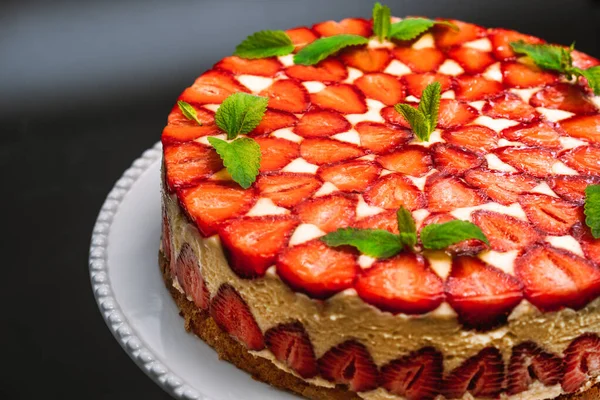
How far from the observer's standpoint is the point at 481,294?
184cm

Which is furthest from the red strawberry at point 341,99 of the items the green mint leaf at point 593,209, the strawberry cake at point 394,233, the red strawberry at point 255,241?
the green mint leaf at point 593,209

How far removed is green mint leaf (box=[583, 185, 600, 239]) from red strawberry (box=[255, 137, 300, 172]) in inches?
25.8

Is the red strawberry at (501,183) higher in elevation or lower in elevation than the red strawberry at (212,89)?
lower

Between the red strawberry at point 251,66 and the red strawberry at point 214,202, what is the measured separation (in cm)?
55

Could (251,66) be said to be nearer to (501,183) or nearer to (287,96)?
(287,96)

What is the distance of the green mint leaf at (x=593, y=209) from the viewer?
1.99 meters

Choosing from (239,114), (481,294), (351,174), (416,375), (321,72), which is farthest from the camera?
(321,72)

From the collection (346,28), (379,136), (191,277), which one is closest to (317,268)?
(191,277)

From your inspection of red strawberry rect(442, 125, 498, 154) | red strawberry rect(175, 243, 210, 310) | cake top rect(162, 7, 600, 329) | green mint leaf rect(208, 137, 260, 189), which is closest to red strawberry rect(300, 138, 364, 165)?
cake top rect(162, 7, 600, 329)

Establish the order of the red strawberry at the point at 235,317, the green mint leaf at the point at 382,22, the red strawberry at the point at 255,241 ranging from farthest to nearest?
the green mint leaf at the point at 382,22
the red strawberry at the point at 235,317
the red strawberry at the point at 255,241

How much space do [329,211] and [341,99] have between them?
516mm

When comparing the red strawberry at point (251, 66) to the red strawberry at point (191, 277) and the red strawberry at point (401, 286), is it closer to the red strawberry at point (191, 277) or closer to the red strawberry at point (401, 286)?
the red strawberry at point (191, 277)

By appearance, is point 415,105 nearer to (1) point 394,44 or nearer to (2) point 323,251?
(1) point 394,44

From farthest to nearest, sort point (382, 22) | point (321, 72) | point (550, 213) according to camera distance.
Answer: point (382, 22)
point (321, 72)
point (550, 213)
